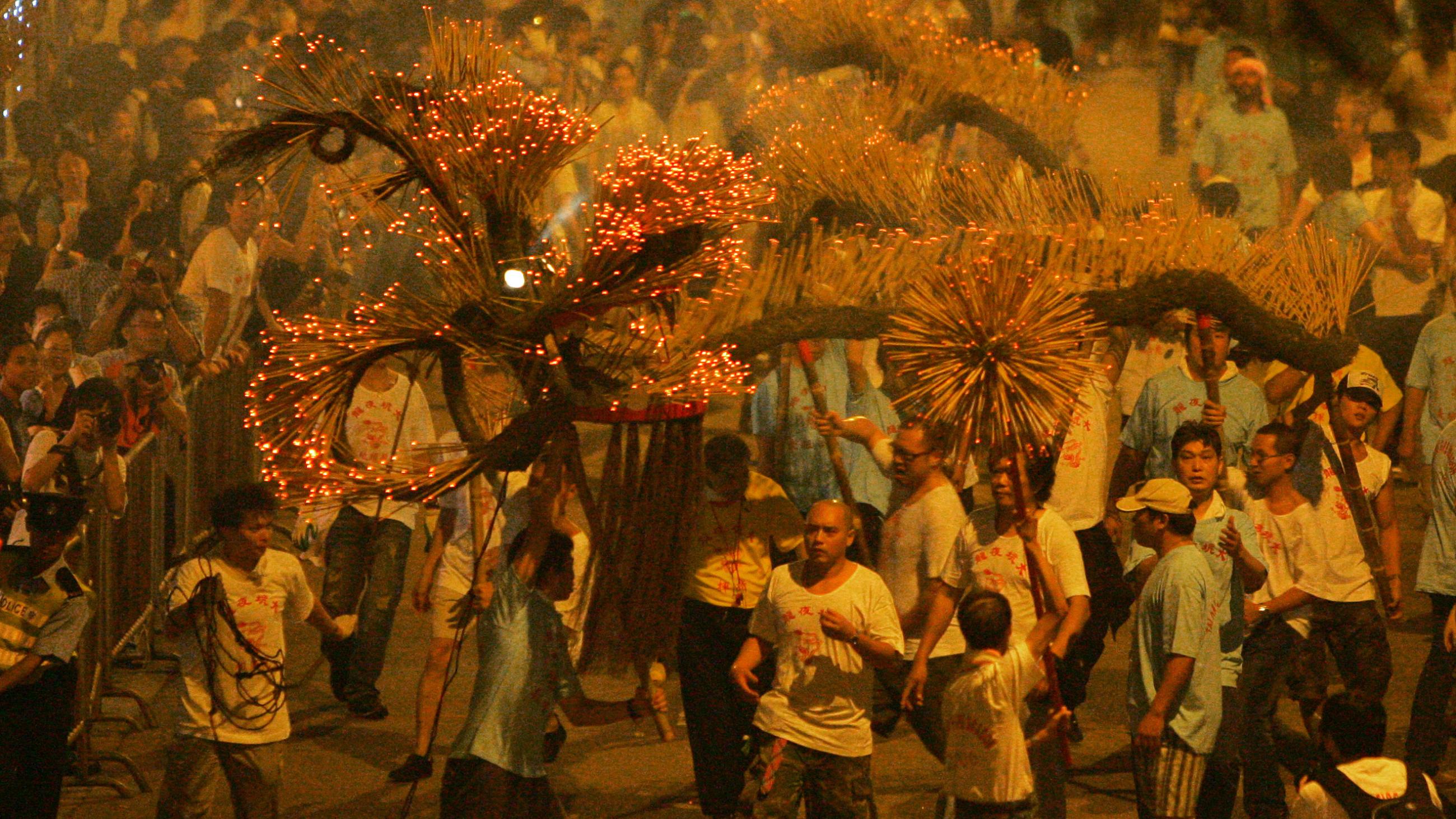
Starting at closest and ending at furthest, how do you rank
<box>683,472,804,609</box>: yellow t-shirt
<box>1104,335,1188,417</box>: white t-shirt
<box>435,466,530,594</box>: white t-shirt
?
1. <box>683,472,804,609</box>: yellow t-shirt
2. <box>435,466,530,594</box>: white t-shirt
3. <box>1104,335,1188,417</box>: white t-shirt

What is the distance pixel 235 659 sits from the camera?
485 centimetres

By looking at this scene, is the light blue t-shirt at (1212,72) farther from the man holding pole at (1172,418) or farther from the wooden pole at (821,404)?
the wooden pole at (821,404)

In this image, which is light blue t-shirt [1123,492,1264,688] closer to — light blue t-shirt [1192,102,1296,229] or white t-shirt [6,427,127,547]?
white t-shirt [6,427,127,547]

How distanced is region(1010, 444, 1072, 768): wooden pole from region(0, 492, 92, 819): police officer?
2.86m

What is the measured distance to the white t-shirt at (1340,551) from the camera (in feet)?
19.0

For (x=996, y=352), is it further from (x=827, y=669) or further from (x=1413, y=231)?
(x=1413, y=231)

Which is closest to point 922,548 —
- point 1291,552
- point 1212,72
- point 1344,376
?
point 1291,552

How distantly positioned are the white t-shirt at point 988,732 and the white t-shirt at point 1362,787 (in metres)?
0.97

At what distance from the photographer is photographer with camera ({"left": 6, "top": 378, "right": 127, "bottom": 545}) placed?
6688 mm

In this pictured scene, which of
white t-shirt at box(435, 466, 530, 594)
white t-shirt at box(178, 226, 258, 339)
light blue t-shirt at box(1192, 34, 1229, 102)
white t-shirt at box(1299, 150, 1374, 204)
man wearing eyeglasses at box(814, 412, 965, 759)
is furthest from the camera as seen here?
light blue t-shirt at box(1192, 34, 1229, 102)

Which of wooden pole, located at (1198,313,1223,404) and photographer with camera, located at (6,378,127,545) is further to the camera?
photographer with camera, located at (6,378,127,545)

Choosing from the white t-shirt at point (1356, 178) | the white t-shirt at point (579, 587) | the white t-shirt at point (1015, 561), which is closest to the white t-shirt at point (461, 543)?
the white t-shirt at point (579, 587)

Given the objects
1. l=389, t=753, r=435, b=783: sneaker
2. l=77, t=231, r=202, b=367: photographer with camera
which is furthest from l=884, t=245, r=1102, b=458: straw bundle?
l=77, t=231, r=202, b=367: photographer with camera

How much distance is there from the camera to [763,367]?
5.90 metres
